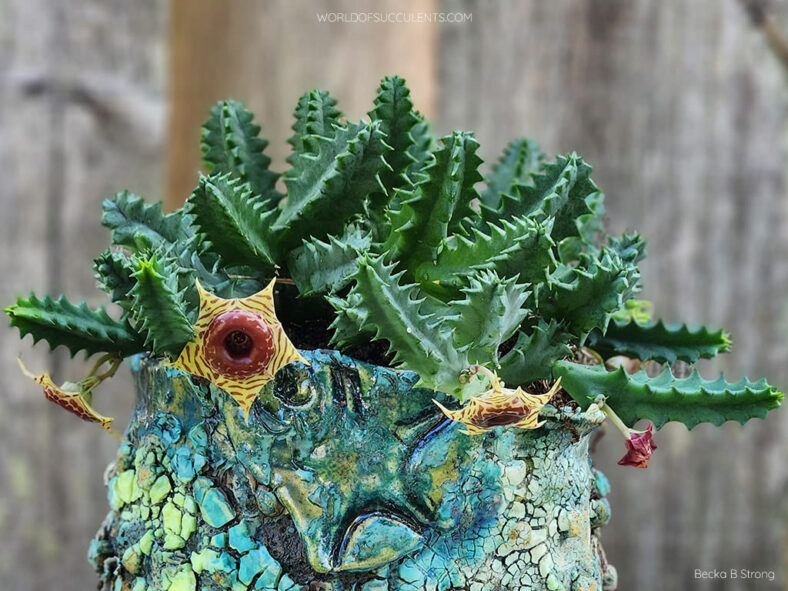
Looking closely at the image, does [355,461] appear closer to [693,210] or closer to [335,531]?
[335,531]

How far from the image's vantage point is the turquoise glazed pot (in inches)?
21.3

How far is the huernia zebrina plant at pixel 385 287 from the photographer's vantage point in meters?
0.50

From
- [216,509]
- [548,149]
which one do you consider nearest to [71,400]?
[216,509]

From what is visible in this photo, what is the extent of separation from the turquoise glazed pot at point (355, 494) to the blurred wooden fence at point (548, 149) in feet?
2.64

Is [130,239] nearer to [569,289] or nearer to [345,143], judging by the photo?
[345,143]

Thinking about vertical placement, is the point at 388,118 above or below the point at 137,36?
below

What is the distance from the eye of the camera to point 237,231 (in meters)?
0.54

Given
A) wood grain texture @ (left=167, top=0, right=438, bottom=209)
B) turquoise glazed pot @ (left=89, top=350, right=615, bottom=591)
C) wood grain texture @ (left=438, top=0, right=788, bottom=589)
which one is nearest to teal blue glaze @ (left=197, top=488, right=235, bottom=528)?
turquoise glazed pot @ (left=89, top=350, right=615, bottom=591)

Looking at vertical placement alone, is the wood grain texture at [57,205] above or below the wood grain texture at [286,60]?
below

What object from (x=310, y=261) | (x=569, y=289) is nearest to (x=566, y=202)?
(x=569, y=289)

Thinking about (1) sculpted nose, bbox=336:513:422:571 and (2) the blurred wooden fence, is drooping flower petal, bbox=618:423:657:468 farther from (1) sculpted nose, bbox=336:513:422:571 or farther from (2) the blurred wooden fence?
(2) the blurred wooden fence

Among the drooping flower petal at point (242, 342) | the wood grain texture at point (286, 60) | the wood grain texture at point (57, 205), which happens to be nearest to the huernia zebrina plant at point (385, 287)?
the drooping flower petal at point (242, 342)

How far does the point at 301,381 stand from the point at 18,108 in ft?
3.05

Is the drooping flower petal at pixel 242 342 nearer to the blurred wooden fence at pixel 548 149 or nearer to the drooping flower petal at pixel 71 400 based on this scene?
the drooping flower petal at pixel 71 400
